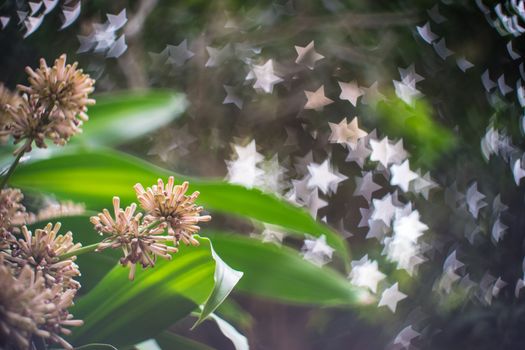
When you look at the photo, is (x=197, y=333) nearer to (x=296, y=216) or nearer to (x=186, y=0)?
(x=296, y=216)

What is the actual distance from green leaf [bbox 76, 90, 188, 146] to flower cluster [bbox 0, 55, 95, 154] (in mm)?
157

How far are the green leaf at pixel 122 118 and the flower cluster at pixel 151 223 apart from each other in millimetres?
169

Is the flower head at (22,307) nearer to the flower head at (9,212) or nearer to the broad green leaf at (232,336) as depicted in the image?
the flower head at (9,212)

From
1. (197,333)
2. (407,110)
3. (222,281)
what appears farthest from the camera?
(407,110)

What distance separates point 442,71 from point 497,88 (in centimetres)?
7

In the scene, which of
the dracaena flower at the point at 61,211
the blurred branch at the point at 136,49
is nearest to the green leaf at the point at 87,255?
the dracaena flower at the point at 61,211

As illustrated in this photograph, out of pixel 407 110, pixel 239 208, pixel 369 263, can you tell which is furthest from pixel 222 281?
pixel 407 110

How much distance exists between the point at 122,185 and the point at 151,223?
0.35ft

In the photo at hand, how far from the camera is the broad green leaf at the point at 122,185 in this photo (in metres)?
0.33

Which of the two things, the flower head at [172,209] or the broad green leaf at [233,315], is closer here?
the flower head at [172,209]

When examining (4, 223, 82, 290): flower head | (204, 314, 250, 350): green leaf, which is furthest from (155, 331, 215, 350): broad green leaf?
(4, 223, 82, 290): flower head

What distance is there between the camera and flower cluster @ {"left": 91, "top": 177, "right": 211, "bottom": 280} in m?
0.23

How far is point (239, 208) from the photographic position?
1.09 feet

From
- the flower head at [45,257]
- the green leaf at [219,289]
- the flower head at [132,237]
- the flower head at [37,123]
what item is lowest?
the green leaf at [219,289]
